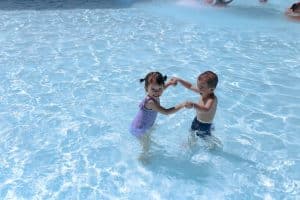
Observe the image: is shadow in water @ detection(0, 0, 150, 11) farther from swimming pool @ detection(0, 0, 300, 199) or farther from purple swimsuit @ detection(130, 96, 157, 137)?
purple swimsuit @ detection(130, 96, 157, 137)

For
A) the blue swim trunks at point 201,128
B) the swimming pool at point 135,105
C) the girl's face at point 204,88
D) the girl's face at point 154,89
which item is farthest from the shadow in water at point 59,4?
the girl's face at point 154,89

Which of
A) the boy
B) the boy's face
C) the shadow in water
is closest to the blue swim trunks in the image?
the boy

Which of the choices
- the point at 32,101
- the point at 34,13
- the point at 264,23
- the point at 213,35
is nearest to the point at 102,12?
the point at 34,13

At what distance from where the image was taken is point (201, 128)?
4812mm

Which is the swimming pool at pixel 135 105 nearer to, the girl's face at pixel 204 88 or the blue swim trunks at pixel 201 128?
the blue swim trunks at pixel 201 128

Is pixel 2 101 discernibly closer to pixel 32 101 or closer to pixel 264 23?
pixel 32 101

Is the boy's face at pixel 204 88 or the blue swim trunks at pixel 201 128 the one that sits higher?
the boy's face at pixel 204 88

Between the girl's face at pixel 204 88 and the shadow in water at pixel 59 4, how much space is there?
7649 millimetres

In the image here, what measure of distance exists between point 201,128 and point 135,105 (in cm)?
162

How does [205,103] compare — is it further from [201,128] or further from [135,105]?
[135,105]

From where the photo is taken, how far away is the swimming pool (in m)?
4.63

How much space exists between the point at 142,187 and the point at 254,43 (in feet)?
17.5

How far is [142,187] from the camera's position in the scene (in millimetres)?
4551

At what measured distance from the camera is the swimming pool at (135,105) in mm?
4633
